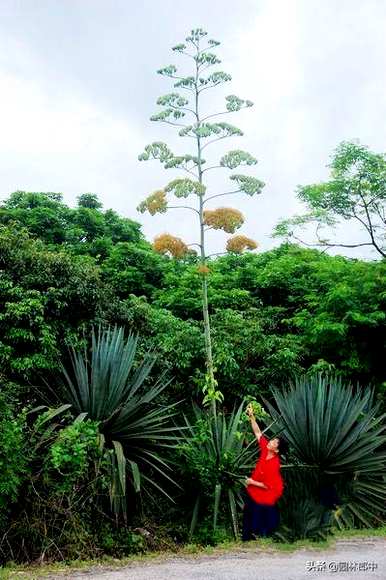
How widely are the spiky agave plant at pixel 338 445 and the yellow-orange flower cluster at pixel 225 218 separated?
2.58m

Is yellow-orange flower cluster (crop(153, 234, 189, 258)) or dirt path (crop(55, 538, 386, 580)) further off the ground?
yellow-orange flower cluster (crop(153, 234, 189, 258))

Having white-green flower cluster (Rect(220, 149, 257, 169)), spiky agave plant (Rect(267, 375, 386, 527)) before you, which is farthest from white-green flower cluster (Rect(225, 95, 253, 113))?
spiky agave plant (Rect(267, 375, 386, 527))

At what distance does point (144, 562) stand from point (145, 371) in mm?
2869

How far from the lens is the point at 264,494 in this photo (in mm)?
7742

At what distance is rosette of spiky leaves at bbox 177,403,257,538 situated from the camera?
27.1 feet

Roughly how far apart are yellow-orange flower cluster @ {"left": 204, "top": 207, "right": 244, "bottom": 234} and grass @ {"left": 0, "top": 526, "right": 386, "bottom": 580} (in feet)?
12.0

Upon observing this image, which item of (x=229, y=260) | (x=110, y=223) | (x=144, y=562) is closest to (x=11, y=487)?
(x=144, y=562)

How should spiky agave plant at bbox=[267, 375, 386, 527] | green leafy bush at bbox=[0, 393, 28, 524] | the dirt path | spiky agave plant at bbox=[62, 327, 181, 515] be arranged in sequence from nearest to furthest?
the dirt path < green leafy bush at bbox=[0, 393, 28, 524] < spiky agave plant at bbox=[62, 327, 181, 515] < spiky agave plant at bbox=[267, 375, 386, 527]

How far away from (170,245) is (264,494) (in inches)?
125

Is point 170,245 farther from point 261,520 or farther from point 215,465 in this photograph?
point 261,520

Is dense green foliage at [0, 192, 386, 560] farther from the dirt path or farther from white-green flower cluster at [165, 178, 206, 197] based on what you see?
white-green flower cluster at [165, 178, 206, 197]

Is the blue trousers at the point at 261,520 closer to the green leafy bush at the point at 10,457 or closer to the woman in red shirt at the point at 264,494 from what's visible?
the woman in red shirt at the point at 264,494

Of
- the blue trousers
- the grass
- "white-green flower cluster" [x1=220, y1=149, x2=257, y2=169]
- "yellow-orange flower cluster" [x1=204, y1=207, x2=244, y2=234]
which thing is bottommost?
the grass

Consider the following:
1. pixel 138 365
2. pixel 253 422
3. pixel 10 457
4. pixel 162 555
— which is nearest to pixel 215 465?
pixel 253 422
